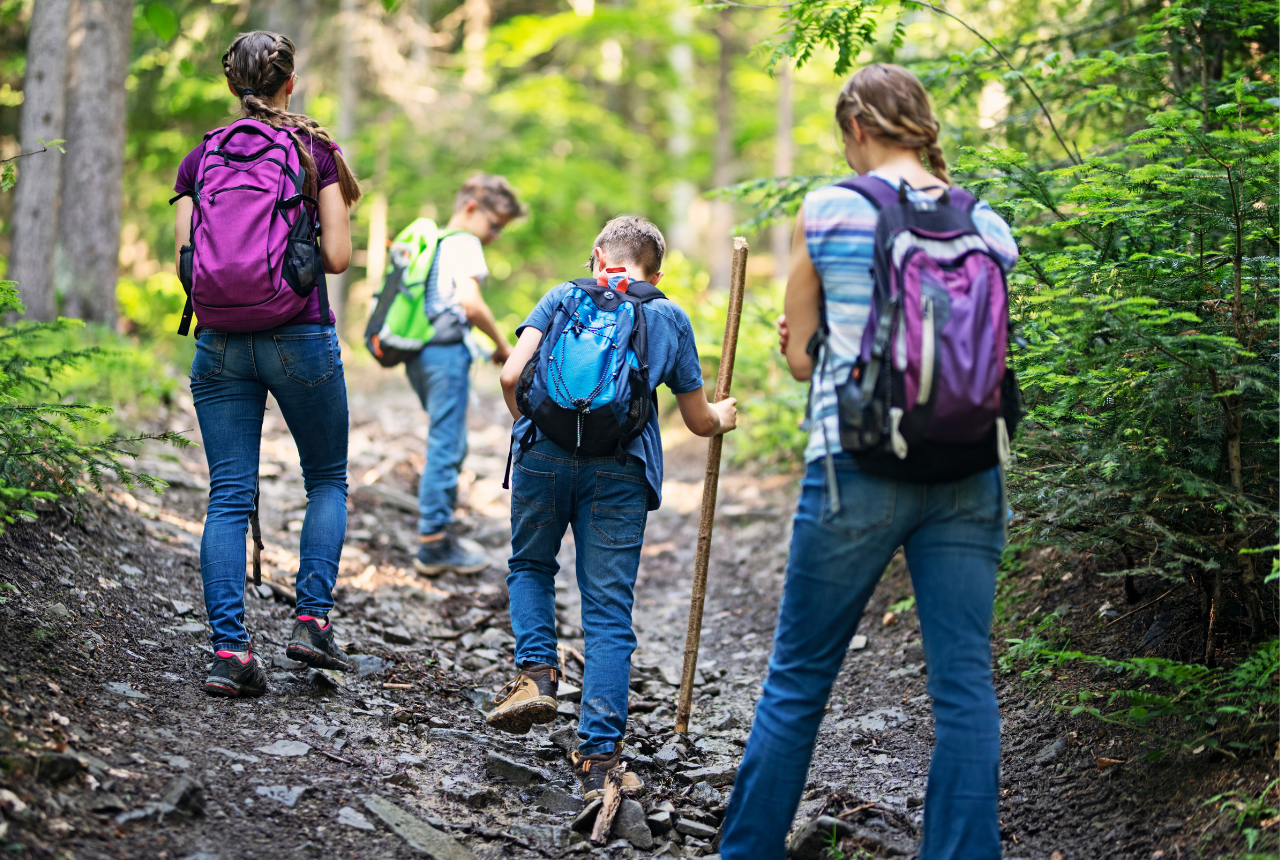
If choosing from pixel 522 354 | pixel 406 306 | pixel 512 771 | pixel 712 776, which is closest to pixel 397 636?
pixel 512 771

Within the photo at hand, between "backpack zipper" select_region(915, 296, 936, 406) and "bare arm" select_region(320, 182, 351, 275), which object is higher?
"bare arm" select_region(320, 182, 351, 275)

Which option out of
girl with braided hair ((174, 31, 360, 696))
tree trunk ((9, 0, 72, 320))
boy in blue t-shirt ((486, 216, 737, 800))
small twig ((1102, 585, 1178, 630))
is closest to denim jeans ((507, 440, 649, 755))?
boy in blue t-shirt ((486, 216, 737, 800))

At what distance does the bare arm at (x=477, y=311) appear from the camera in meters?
5.95

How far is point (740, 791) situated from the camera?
2.78 m

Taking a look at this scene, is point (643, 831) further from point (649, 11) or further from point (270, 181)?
point (649, 11)

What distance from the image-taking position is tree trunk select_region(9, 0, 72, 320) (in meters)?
8.96

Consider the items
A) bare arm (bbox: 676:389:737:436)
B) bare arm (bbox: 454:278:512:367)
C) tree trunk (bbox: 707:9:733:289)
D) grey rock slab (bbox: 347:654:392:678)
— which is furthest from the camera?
tree trunk (bbox: 707:9:733:289)

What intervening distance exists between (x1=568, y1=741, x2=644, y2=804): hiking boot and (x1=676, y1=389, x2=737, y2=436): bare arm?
1.23m

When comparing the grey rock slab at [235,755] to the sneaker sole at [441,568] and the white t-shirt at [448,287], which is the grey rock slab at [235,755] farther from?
the white t-shirt at [448,287]

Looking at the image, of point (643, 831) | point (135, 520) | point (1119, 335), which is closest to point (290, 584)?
point (135, 520)

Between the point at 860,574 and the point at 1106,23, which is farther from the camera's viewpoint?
the point at 1106,23

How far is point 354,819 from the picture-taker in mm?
3146

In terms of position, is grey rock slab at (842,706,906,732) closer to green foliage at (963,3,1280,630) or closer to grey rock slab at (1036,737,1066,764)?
grey rock slab at (1036,737,1066,764)

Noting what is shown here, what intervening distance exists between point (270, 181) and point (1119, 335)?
315 centimetres
